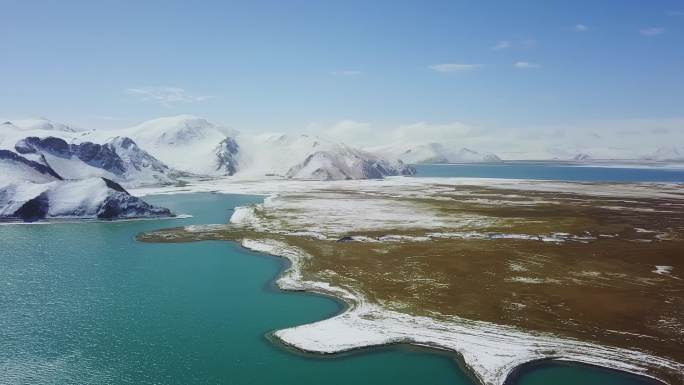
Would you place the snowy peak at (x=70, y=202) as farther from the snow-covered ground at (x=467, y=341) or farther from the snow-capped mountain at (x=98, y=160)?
the snow-covered ground at (x=467, y=341)

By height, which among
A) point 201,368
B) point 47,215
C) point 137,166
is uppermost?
point 137,166

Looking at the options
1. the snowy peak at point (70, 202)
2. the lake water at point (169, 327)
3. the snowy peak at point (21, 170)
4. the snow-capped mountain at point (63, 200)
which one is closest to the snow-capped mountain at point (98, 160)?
the snowy peak at point (21, 170)

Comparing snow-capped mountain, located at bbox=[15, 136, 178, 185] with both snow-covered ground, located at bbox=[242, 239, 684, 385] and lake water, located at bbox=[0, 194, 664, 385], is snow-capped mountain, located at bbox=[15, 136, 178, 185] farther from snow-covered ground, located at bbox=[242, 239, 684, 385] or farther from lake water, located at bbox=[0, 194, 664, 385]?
snow-covered ground, located at bbox=[242, 239, 684, 385]

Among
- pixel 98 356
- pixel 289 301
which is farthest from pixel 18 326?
pixel 289 301

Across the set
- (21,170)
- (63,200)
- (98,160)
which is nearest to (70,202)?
(63,200)

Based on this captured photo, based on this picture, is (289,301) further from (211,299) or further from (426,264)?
(426,264)

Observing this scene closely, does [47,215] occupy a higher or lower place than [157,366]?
higher
